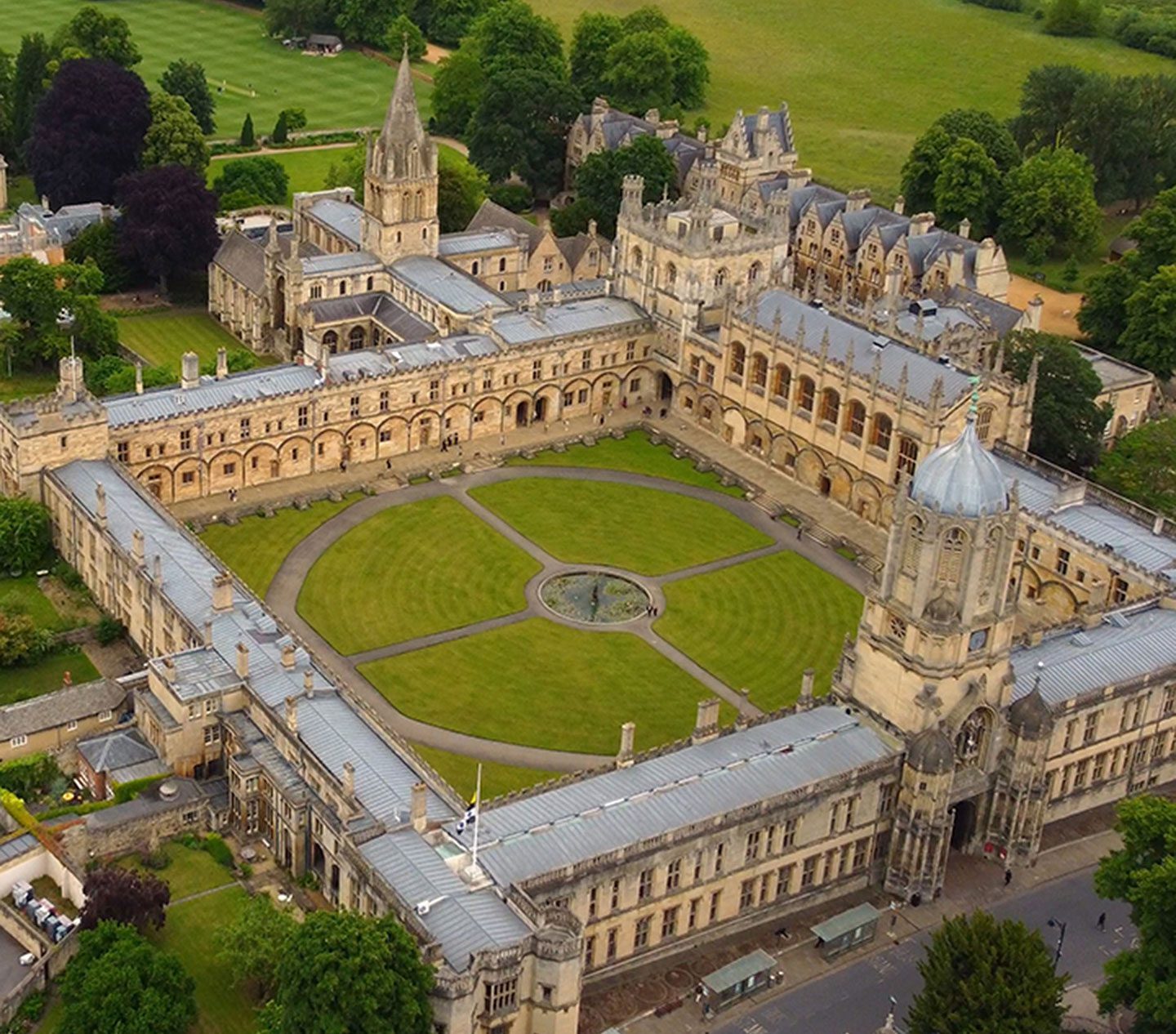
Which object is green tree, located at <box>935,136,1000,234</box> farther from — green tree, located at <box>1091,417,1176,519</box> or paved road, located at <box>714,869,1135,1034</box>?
paved road, located at <box>714,869,1135,1034</box>

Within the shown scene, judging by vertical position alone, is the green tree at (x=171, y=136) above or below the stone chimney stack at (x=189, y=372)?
above

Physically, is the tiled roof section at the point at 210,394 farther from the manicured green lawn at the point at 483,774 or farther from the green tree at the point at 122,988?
the green tree at the point at 122,988

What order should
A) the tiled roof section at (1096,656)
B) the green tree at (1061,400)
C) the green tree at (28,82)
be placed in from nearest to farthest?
1. the tiled roof section at (1096,656)
2. the green tree at (1061,400)
3. the green tree at (28,82)

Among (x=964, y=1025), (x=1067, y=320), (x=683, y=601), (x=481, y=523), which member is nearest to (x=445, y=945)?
(x=964, y=1025)

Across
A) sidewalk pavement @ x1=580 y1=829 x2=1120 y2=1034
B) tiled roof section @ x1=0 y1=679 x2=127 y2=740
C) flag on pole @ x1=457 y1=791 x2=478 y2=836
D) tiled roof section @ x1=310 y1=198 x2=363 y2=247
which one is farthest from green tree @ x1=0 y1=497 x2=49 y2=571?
sidewalk pavement @ x1=580 y1=829 x2=1120 y2=1034

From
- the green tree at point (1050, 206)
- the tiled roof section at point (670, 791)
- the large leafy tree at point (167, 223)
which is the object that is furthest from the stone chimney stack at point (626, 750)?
the green tree at point (1050, 206)

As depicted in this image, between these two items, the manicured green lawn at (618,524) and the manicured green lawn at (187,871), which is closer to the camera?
the manicured green lawn at (187,871)

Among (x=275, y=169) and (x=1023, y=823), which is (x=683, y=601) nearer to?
(x=1023, y=823)
